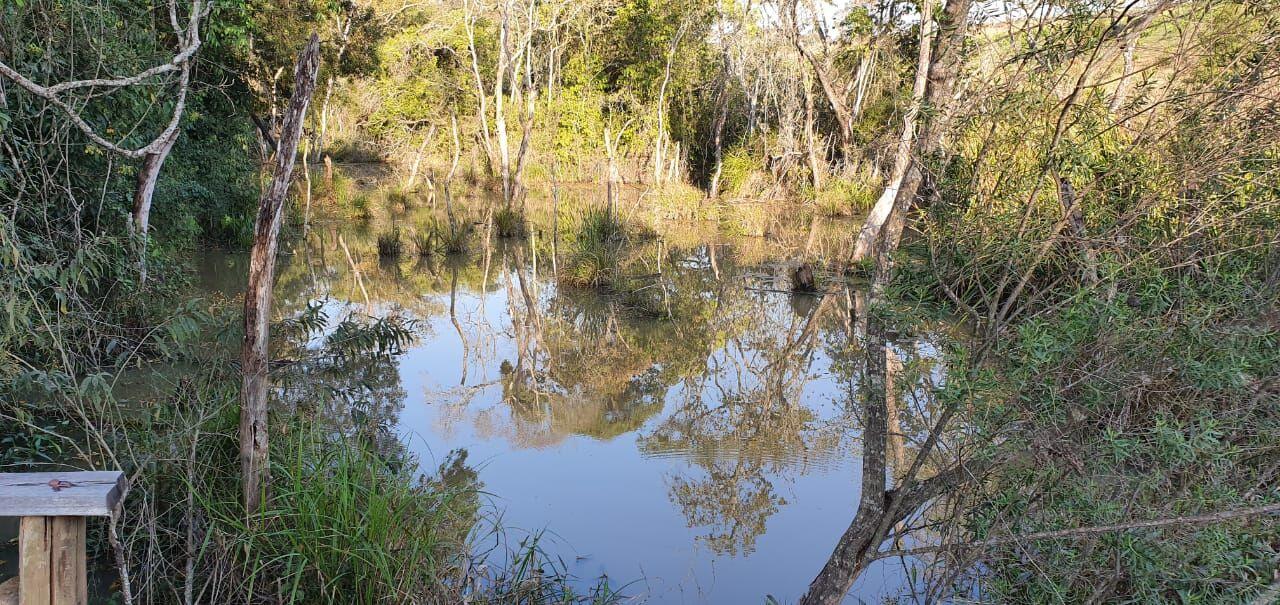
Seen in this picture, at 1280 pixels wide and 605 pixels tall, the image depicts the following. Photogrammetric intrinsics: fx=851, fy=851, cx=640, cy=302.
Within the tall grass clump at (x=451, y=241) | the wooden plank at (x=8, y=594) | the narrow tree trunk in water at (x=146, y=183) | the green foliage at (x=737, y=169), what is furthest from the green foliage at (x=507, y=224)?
the wooden plank at (x=8, y=594)

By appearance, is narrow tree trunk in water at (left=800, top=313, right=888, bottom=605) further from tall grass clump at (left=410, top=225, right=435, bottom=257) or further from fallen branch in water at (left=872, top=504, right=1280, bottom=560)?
tall grass clump at (left=410, top=225, right=435, bottom=257)

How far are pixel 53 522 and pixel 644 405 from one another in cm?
454

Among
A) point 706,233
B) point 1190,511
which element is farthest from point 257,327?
point 706,233

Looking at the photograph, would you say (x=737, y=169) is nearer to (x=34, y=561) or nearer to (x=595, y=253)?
(x=595, y=253)

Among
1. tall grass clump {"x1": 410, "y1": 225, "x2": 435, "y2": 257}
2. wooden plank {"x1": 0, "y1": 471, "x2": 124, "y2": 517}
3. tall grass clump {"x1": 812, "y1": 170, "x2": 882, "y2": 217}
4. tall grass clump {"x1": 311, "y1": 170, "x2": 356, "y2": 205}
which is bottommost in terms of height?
tall grass clump {"x1": 410, "y1": 225, "x2": 435, "y2": 257}

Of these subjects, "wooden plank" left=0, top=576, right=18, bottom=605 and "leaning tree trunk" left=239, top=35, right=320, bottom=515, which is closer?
"wooden plank" left=0, top=576, right=18, bottom=605

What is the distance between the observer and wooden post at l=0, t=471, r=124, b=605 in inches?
77.1

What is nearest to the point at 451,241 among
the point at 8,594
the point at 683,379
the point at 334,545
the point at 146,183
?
the point at 683,379

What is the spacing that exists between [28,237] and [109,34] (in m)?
1.70

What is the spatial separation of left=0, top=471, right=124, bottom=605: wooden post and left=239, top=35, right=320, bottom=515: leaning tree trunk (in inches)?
29.9

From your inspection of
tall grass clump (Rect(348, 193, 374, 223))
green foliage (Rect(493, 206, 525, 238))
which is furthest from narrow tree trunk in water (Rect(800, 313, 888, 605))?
tall grass clump (Rect(348, 193, 374, 223))

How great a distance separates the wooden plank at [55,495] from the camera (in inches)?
76.3

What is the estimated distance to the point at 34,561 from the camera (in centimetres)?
201

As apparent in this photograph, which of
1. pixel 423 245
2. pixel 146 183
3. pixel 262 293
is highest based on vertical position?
pixel 146 183
